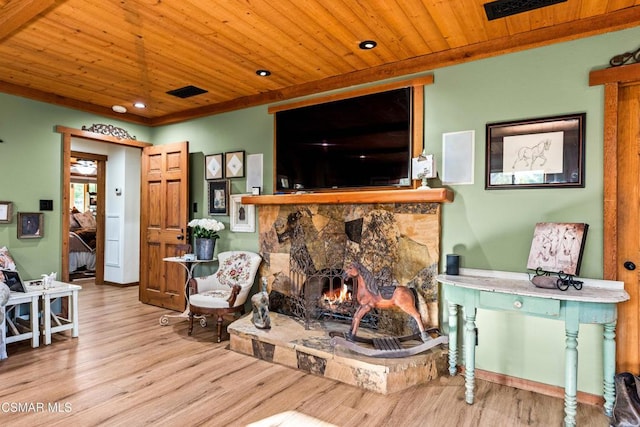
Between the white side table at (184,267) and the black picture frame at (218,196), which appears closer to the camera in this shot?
the white side table at (184,267)

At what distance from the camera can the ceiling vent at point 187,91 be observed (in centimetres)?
404

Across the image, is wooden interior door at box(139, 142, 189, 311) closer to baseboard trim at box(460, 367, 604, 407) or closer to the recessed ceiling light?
the recessed ceiling light

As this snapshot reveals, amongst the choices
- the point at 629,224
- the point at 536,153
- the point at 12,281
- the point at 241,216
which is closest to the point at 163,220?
the point at 241,216

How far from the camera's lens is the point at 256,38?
2.87 m

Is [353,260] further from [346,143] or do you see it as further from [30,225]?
[30,225]

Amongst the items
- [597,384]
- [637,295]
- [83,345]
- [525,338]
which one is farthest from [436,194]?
A: [83,345]

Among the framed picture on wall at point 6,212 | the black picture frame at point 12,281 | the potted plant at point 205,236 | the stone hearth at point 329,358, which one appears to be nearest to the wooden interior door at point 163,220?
the potted plant at point 205,236

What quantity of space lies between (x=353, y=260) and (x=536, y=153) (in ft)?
5.51

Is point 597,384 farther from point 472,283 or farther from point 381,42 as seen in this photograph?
point 381,42

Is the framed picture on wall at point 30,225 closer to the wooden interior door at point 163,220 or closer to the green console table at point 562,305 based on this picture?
the wooden interior door at point 163,220

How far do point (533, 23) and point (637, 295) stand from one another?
6.39 feet

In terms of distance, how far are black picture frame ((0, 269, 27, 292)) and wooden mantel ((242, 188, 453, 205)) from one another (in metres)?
2.17

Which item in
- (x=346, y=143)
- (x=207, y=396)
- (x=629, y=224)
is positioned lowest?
(x=207, y=396)

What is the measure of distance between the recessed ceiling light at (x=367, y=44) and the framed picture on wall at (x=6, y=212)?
12.7 ft
